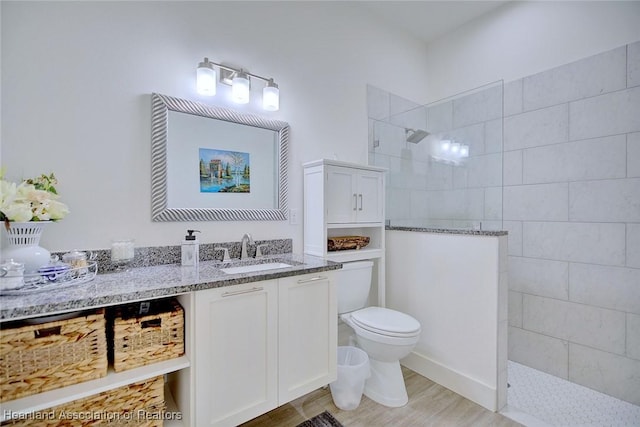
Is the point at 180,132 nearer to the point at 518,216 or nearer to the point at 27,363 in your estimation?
the point at 27,363

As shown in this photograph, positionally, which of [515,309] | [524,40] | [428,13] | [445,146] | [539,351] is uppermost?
[428,13]

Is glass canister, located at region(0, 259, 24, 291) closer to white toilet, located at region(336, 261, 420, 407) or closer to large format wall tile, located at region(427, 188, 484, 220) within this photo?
white toilet, located at region(336, 261, 420, 407)

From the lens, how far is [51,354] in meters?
1.06

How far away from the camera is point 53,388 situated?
106 cm

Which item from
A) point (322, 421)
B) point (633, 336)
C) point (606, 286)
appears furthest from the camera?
point (606, 286)

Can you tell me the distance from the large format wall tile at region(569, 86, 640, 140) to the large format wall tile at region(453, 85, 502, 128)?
1.89ft

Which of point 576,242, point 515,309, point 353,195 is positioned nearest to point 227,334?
point 353,195

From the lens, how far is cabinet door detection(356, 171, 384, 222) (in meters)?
2.29

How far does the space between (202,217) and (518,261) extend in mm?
2459

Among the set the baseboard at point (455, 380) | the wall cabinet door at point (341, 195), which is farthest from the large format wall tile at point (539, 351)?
the wall cabinet door at point (341, 195)

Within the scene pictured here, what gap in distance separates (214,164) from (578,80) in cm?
263

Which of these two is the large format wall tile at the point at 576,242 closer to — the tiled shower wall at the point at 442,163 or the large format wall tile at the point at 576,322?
the large format wall tile at the point at 576,322

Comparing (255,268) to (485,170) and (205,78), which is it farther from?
(485,170)

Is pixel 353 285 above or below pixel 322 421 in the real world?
above
